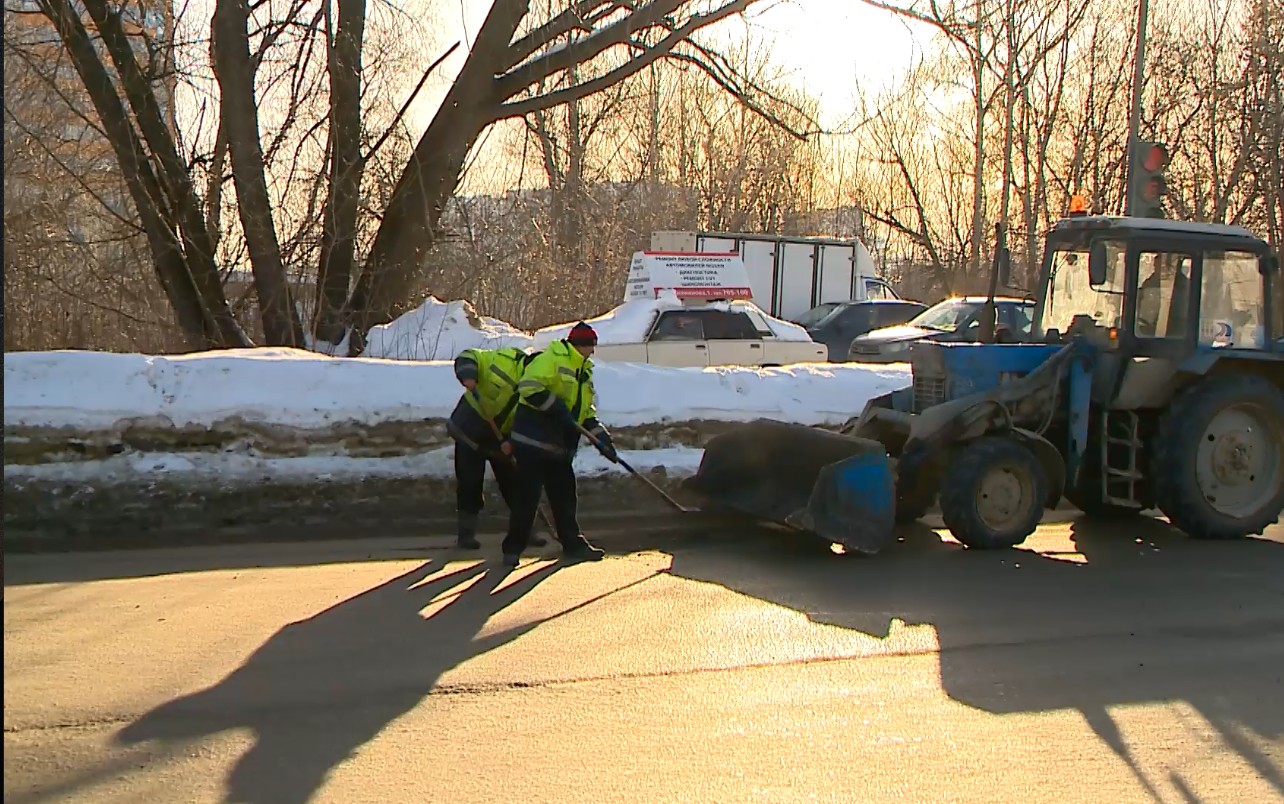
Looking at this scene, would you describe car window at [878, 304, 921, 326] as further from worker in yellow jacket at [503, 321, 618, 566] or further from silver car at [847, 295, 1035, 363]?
worker in yellow jacket at [503, 321, 618, 566]

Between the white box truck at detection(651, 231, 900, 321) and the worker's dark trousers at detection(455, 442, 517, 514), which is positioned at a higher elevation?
the white box truck at detection(651, 231, 900, 321)

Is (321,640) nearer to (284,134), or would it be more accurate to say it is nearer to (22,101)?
(284,134)

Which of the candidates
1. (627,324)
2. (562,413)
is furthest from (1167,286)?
(627,324)

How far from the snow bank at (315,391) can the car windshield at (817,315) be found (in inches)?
457

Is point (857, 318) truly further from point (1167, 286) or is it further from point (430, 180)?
point (1167, 286)

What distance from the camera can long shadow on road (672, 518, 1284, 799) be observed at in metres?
4.93

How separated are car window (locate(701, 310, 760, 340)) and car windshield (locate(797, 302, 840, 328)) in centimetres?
577

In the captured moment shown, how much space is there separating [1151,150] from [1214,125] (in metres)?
23.7

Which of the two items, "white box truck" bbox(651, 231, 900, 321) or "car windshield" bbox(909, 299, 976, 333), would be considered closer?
"car windshield" bbox(909, 299, 976, 333)

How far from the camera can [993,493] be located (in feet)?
25.7

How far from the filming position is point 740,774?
4.08 m

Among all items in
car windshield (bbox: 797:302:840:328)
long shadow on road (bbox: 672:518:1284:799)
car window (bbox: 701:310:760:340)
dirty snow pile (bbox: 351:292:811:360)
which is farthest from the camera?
car windshield (bbox: 797:302:840:328)

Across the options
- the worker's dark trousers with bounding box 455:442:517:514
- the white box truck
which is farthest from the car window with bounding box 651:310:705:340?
the worker's dark trousers with bounding box 455:442:517:514

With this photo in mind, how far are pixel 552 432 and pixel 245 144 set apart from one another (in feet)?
29.4
